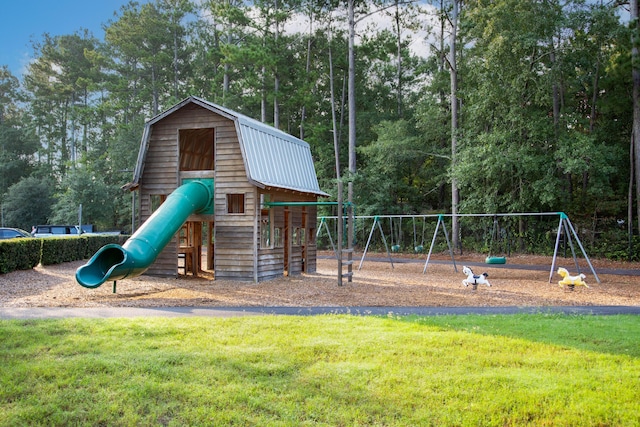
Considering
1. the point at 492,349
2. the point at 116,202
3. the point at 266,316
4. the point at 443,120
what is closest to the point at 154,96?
the point at 116,202

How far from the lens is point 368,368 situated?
19.3 ft

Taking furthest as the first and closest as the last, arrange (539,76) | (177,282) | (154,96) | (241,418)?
(154,96) < (539,76) < (177,282) < (241,418)

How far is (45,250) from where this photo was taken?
63.3 feet

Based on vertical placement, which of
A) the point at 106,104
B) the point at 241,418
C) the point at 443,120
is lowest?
the point at 241,418

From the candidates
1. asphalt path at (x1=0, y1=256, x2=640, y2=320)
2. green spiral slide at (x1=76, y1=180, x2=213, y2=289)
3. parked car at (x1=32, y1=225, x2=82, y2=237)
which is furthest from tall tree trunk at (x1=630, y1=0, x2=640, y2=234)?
parked car at (x1=32, y1=225, x2=82, y2=237)

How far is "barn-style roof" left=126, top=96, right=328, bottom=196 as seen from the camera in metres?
14.9

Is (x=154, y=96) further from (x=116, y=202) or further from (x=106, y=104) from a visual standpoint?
(x=116, y=202)

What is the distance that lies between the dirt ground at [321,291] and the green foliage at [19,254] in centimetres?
33

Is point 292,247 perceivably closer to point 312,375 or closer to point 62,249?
point 62,249

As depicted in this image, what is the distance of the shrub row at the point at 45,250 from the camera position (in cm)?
1652

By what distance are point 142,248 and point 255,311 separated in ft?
12.7

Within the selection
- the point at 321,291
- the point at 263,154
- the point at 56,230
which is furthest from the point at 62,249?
the point at 56,230

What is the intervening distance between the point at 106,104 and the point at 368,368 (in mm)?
41513

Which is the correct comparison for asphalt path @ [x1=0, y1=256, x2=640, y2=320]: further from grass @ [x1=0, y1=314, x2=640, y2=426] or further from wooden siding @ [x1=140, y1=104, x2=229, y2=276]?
wooden siding @ [x1=140, y1=104, x2=229, y2=276]
